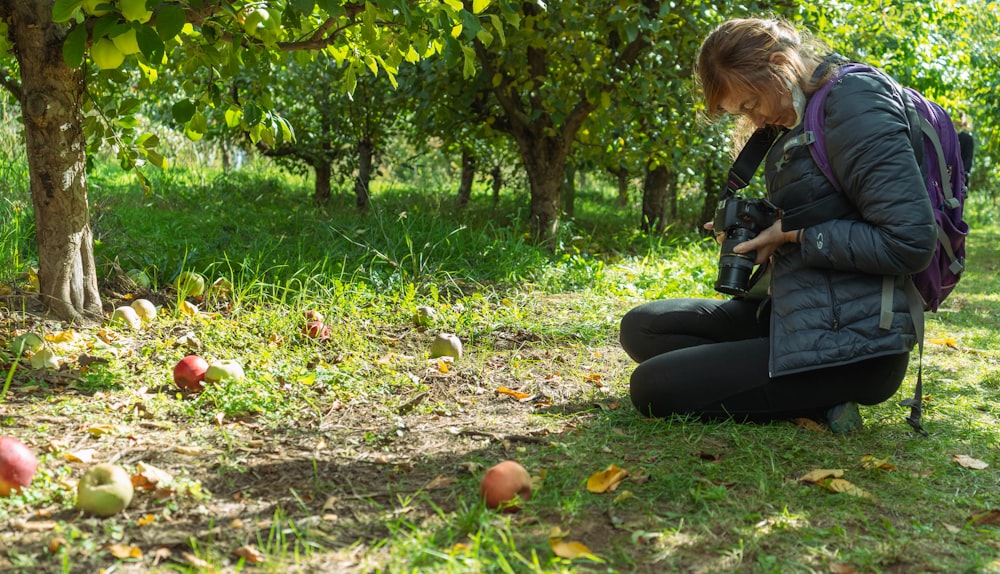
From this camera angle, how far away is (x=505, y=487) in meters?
2.02

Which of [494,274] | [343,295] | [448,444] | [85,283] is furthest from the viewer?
[494,274]

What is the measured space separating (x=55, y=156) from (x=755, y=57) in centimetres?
249

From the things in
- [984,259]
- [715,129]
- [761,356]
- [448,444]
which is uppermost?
[715,129]

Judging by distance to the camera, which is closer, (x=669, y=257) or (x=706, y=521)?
(x=706, y=521)

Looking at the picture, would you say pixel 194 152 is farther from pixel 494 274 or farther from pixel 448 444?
pixel 448 444

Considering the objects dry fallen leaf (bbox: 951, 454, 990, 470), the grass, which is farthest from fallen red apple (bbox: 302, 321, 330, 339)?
dry fallen leaf (bbox: 951, 454, 990, 470)

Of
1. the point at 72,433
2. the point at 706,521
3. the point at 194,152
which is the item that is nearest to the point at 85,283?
the point at 72,433

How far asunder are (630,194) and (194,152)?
710cm

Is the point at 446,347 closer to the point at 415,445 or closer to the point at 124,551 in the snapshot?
the point at 415,445

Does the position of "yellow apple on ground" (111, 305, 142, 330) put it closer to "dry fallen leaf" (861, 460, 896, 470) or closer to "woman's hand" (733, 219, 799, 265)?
"woman's hand" (733, 219, 799, 265)

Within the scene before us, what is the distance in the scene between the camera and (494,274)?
504cm

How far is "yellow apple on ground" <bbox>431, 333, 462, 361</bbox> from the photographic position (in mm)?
3492

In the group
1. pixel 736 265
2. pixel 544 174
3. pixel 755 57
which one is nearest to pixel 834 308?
pixel 736 265

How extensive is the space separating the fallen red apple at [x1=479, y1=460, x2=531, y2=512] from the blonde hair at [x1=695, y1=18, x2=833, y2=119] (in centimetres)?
142
